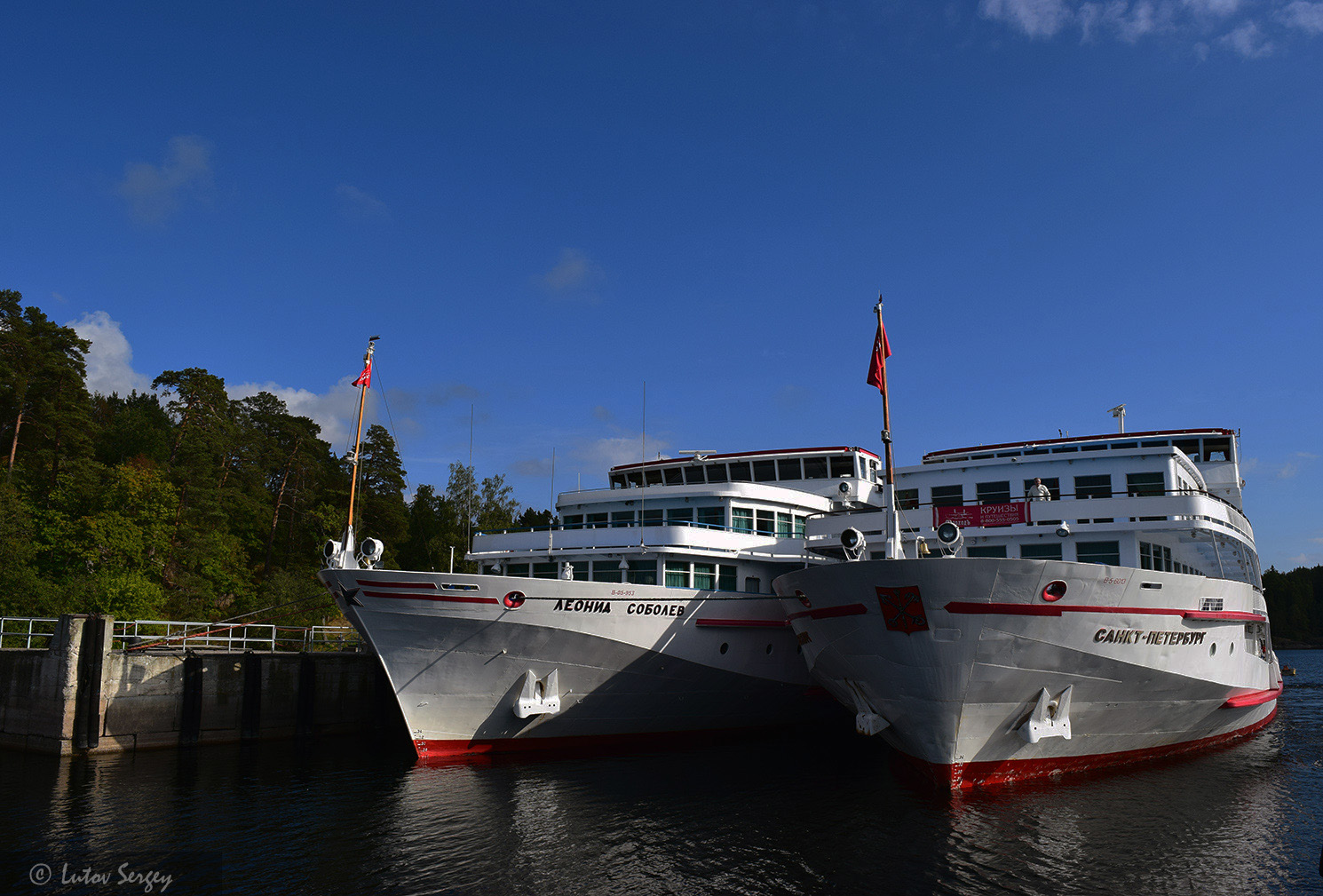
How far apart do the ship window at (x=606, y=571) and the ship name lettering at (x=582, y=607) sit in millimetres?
3166

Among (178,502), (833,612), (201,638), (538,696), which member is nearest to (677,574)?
(538,696)

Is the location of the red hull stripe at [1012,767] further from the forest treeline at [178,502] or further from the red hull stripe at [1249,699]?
the forest treeline at [178,502]

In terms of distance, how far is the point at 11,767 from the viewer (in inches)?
762

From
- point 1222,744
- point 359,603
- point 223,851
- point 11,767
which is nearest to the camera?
point 223,851

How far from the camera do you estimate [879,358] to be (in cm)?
1642

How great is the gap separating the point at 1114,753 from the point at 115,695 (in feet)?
79.5

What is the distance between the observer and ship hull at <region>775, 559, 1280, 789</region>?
46.2ft

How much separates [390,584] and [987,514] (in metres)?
14.1

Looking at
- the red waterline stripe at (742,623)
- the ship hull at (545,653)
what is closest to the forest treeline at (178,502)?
the ship hull at (545,653)

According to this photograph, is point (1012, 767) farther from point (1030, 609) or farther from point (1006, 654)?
point (1030, 609)

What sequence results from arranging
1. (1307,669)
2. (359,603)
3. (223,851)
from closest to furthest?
(223,851), (359,603), (1307,669)

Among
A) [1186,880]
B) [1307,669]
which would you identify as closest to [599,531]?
[1186,880]

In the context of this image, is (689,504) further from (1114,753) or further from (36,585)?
(36,585)

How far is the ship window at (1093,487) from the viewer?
21.0 metres
